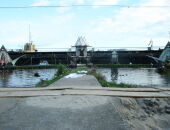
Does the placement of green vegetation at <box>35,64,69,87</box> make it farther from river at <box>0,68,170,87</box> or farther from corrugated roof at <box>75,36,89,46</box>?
corrugated roof at <box>75,36,89,46</box>

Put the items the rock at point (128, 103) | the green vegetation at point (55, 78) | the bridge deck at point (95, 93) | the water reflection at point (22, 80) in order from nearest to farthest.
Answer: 1. the rock at point (128, 103)
2. the bridge deck at point (95, 93)
3. the green vegetation at point (55, 78)
4. the water reflection at point (22, 80)

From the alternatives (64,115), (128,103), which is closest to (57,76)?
(128,103)

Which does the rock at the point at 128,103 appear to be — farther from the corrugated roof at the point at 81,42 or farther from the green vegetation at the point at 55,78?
the corrugated roof at the point at 81,42

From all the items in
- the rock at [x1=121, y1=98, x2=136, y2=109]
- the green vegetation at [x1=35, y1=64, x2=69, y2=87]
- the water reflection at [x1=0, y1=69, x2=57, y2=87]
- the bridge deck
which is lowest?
the water reflection at [x1=0, y1=69, x2=57, y2=87]

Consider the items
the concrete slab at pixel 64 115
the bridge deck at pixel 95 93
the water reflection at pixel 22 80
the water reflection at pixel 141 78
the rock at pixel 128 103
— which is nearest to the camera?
the concrete slab at pixel 64 115

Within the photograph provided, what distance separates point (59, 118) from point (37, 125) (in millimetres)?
595

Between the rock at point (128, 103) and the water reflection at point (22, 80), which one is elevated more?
the rock at point (128, 103)

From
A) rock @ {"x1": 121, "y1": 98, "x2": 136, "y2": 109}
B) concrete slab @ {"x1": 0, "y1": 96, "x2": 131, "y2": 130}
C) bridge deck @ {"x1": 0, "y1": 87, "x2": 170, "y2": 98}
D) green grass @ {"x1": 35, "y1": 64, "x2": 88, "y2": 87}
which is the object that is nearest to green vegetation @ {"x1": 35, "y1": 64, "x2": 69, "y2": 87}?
green grass @ {"x1": 35, "y1": 64, "x2": 88, "y2": 87}

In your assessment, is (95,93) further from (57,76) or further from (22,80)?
(22,80)

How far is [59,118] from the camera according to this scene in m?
6.48

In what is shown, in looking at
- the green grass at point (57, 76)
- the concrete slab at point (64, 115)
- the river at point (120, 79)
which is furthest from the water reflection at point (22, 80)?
the concrete slab at point (64, 115)

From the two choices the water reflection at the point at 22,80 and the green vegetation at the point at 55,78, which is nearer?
the green vegetation at the point at 55,78

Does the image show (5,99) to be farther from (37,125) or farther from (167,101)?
(167,101)

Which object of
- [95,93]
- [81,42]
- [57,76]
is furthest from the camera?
[81,42]
